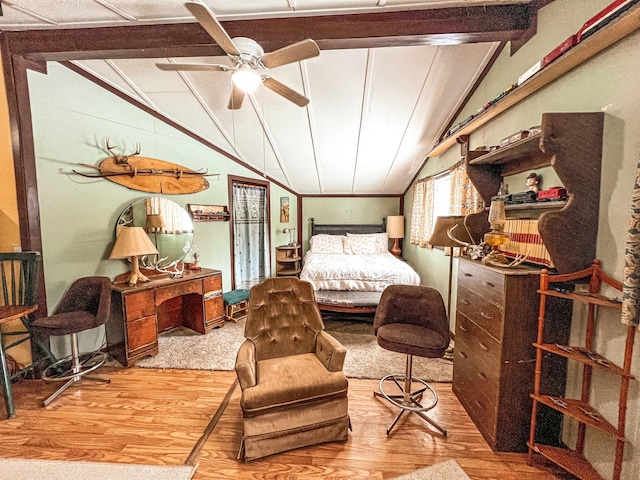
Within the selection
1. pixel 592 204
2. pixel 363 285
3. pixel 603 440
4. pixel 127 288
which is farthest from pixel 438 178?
pixel 127 288

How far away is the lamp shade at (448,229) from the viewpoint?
2.49 meters

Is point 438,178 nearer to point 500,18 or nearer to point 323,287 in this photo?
point 500,18

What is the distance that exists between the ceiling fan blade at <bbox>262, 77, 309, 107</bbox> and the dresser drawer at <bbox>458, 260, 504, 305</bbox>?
1865 mm

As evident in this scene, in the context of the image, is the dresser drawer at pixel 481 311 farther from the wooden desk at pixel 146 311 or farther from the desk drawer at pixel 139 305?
the desk drawer at pixel 139 305

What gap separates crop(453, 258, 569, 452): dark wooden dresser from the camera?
5.20 ft

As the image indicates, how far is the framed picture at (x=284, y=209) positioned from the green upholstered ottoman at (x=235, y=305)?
6.97 feet

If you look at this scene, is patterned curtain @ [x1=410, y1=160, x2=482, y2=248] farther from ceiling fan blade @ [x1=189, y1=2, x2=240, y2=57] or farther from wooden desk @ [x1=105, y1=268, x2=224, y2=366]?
wooden desk @ [x1=105, y1=268, x2=224, y2=366]

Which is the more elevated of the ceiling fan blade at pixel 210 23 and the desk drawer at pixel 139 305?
the ceiling fan blade at pixel 210 23

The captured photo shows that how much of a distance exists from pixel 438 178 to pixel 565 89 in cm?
220

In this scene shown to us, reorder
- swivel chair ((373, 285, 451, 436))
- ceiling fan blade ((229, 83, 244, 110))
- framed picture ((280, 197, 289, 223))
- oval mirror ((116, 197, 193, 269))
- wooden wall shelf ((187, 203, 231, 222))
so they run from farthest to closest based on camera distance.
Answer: framed picture ((280, 197, 289, 223)) < wooden wall shelf ((187, 203, 231, 222)) < oval mirror ((116, 197, 193, 269)) < ceiling fan blade ((229, 83, 244, 110)) < swivel chair ((373, 285, 451, 436))

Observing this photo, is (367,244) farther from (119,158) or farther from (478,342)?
(119,158)

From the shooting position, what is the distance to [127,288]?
8.74ft

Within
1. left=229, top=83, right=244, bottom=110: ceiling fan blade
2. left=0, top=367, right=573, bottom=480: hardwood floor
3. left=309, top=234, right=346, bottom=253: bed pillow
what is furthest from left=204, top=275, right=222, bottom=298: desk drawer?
left=309, top=234, right=346, bottom=253: bed pillow

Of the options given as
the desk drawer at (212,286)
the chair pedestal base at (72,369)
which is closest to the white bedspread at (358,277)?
the desk drawer at (212,286)
